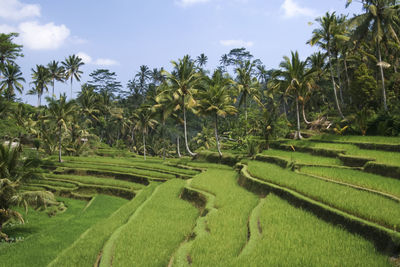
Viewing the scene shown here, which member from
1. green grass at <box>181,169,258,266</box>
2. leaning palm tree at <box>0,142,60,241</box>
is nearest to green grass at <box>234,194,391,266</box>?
green grass at <box>181,169,258,266</box>

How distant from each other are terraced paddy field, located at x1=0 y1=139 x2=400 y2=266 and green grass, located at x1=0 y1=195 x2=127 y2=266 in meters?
0.04

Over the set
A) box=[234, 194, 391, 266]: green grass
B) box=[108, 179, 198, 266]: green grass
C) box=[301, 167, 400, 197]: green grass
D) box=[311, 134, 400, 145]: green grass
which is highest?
box=[311, 134, 400, 145]: green grass

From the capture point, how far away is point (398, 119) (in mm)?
17500

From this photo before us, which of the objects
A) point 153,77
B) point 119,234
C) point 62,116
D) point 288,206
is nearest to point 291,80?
point 288,206

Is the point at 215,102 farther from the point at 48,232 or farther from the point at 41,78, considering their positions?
the point at 41,78

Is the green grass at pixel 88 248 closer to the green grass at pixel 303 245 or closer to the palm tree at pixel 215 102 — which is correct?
the green grass at pixel 303 245

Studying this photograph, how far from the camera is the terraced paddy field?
20.3 ft

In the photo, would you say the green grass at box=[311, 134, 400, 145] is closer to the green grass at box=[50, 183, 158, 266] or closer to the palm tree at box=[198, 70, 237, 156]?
the palm tree at box=[198, 70, 237, 156]

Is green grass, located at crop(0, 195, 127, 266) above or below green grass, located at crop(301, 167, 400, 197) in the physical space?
below

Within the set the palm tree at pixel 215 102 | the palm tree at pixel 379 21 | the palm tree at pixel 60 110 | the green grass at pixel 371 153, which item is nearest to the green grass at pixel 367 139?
the green grass at pixel 371 153

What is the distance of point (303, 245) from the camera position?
21.2 feet

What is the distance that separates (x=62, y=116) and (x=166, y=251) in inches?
952

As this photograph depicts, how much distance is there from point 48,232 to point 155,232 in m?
6.16

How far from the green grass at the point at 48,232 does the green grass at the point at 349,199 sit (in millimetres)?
8649
